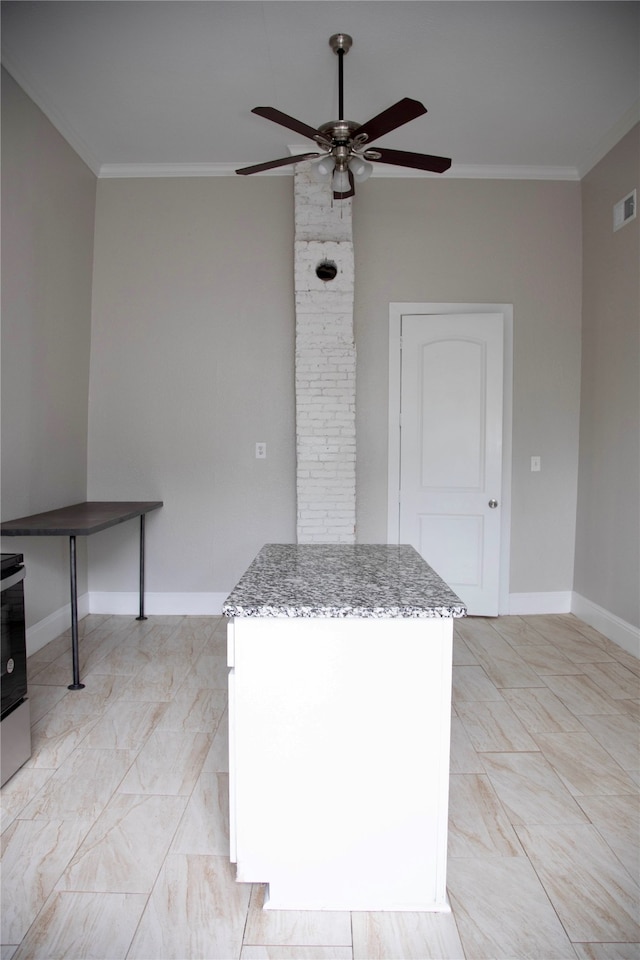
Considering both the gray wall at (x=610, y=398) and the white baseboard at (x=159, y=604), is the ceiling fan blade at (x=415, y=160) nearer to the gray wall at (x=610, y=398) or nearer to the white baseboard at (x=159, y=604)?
the gray wall at (x=610, y=398)

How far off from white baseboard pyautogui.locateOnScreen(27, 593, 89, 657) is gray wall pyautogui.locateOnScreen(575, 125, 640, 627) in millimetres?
3620

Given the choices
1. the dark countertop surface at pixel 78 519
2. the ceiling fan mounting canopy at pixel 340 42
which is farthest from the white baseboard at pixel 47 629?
the ceiling fan mounting canopy at pixel 340 42

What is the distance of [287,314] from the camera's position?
4027mm

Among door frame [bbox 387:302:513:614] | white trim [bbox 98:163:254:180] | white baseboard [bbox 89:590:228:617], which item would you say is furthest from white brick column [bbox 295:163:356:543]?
white baseboard [bbox 89:590:228:617]

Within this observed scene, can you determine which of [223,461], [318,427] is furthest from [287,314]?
[223,461]

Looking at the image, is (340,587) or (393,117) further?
(393,117)

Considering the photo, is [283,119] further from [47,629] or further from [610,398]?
[47,629]

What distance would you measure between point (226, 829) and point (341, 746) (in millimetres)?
713

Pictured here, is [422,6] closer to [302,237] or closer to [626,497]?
[302,237]

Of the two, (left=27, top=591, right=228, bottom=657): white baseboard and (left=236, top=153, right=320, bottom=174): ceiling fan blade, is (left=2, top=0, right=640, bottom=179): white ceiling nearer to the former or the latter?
(left=236, top=153, right=320, bottom=174): ceiling fan blade

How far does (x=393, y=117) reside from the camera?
2213 mm

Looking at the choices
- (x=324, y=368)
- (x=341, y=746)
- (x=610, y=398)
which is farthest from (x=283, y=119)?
(x=610, y=398)

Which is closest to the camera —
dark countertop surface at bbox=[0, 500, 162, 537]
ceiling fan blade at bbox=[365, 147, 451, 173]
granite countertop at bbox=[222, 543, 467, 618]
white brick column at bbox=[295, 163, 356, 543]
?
granite countertop at bbox=[222, 543, 467, 618]

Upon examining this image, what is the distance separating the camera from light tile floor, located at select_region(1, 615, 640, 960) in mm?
1410
